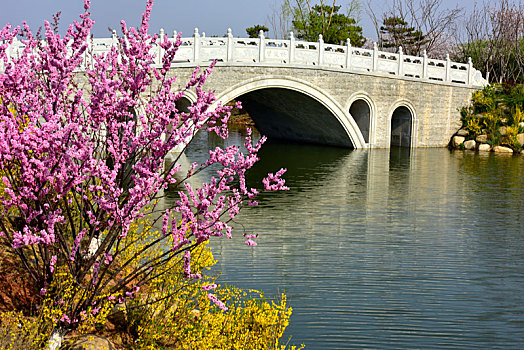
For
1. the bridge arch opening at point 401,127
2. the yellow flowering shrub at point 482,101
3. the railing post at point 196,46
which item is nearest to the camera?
the railing post at point 196,46

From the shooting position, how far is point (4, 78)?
3.89 metres

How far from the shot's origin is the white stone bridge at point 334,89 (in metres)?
19.5

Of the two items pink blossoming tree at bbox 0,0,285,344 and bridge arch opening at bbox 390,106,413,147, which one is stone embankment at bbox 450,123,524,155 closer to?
bridge arch opening at bbox 390,106,413,147

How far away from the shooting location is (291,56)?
20.7 meters

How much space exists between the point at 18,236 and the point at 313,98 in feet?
62.2

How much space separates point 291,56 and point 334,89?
222 centimetres

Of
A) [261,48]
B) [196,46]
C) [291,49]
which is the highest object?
[291,49]

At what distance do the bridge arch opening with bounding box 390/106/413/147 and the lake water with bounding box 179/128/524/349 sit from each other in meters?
10.3

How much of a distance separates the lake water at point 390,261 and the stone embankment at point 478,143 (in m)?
9.48

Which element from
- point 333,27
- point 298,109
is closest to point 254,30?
point 333,27

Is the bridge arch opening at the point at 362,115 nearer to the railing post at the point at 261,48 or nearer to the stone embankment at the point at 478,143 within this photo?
the stone embankment at the point at 478,143

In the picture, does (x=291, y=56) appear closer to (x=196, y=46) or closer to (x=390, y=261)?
(x=196, y=46)

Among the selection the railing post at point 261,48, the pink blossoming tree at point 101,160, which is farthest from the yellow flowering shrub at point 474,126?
the pink blossoming tree at point 101,160

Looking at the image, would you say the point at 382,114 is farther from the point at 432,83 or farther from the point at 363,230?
the point at 363,230
